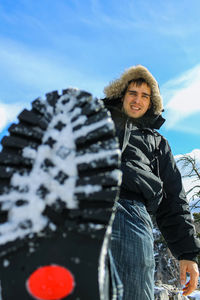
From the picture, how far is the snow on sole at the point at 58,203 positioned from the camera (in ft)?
2.54

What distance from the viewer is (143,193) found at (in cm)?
154

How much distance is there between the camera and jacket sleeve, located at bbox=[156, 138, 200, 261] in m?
1.86

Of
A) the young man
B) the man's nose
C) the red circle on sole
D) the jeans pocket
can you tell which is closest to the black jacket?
the young man

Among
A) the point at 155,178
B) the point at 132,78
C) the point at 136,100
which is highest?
the point at 132,78

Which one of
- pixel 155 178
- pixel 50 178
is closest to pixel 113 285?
pixel 50 178

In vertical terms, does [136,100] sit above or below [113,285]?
above

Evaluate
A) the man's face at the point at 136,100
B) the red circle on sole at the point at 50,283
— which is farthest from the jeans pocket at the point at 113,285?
the man's face at the point at 136,100

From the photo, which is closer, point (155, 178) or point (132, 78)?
point (155, 178)

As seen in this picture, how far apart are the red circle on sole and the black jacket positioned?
2.52 feet

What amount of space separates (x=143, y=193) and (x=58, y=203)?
2.68 feet

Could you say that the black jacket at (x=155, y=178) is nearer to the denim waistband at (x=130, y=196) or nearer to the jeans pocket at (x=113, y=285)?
the denim waistband at (x=130, y=196)

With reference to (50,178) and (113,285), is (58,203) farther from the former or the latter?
(113,285)

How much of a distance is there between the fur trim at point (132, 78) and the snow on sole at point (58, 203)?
1.22 meters

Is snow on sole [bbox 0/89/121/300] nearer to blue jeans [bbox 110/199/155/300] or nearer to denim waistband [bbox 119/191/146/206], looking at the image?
blue jeans [bbox 110/199/155/300]
